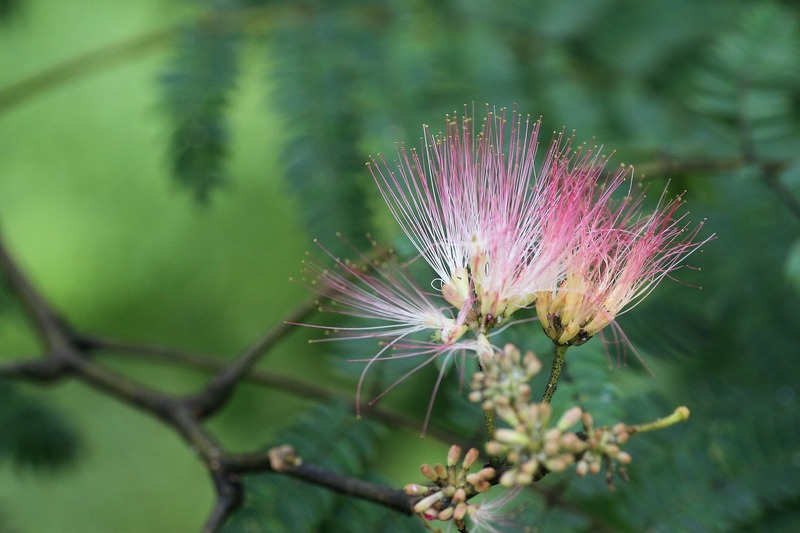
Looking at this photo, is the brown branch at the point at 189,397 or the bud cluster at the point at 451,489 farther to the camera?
the brown branch at the point at 189,397

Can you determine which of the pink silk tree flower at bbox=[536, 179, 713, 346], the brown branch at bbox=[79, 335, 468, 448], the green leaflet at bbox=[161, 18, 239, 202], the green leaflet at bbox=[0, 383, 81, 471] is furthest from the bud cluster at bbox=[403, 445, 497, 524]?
the green leaflet at bbox=[0, 383, 81, 471]

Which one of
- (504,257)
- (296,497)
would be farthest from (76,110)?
(504,257)

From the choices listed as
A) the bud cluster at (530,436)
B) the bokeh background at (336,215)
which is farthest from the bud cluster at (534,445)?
the bokeh background at (336,215)

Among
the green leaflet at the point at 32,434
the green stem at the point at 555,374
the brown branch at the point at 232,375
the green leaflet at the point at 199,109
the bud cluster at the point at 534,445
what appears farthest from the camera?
the green leaflet at the point at 32,434

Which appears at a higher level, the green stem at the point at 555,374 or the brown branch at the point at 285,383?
the green stem at the point at 555,374

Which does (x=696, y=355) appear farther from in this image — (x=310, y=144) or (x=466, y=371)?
(x=310, y=144)

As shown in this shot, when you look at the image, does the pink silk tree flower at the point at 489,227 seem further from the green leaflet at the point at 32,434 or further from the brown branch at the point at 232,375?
the green leaflet at the point at 32,434

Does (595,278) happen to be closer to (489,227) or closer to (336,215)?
(489,227)
